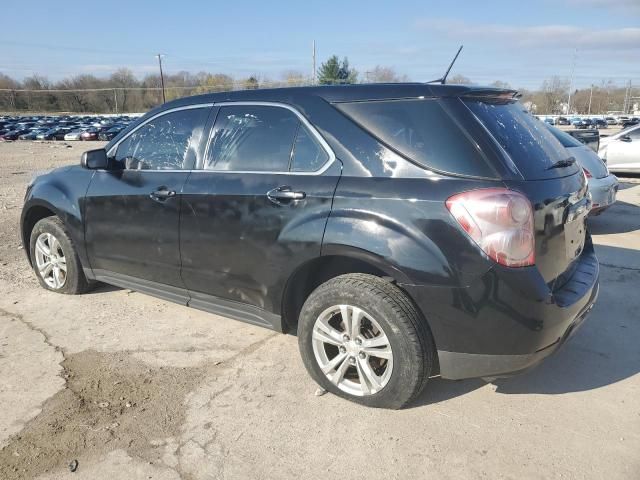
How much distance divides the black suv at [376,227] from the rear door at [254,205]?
0.01 m

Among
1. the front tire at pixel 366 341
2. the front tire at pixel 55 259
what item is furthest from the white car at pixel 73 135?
the front tire at pixel 366 341

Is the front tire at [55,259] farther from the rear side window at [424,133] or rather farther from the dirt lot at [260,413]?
the rear side window at [424,133]

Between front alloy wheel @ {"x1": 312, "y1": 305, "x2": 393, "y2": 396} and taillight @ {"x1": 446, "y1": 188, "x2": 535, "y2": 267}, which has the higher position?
taillight @ {"x1": 446, "y1": 188, "x2": 535, "y2": 267}

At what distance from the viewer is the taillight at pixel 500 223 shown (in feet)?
8.20

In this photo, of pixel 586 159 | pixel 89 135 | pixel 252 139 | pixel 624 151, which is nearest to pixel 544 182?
pixel 252 139

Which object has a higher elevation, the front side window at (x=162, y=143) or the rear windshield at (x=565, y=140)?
the front side window at (x=162, y=143)

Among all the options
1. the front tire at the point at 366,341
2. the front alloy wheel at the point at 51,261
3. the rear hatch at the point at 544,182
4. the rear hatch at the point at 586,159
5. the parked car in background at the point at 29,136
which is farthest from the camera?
the parked car in background at the point at 29,136

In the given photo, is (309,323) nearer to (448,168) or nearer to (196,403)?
(196,403)

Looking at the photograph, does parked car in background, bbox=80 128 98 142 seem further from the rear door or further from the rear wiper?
the rear wiper

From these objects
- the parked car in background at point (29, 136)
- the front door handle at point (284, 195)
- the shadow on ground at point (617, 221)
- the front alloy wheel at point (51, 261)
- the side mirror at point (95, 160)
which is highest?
the side mirror at point (95, 160)

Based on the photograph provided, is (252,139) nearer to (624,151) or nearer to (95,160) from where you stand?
(95,160)

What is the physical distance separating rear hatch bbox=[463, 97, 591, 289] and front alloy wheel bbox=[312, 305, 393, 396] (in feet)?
3.12

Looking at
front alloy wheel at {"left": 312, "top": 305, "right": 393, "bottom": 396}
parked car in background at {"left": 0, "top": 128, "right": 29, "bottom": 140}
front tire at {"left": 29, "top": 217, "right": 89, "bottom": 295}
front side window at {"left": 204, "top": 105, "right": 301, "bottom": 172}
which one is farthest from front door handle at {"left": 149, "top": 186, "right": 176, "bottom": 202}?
parked car in background at {"left": 0, "top": 128, "right": 29, "bottom": 140}

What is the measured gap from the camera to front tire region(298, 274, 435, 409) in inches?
108
